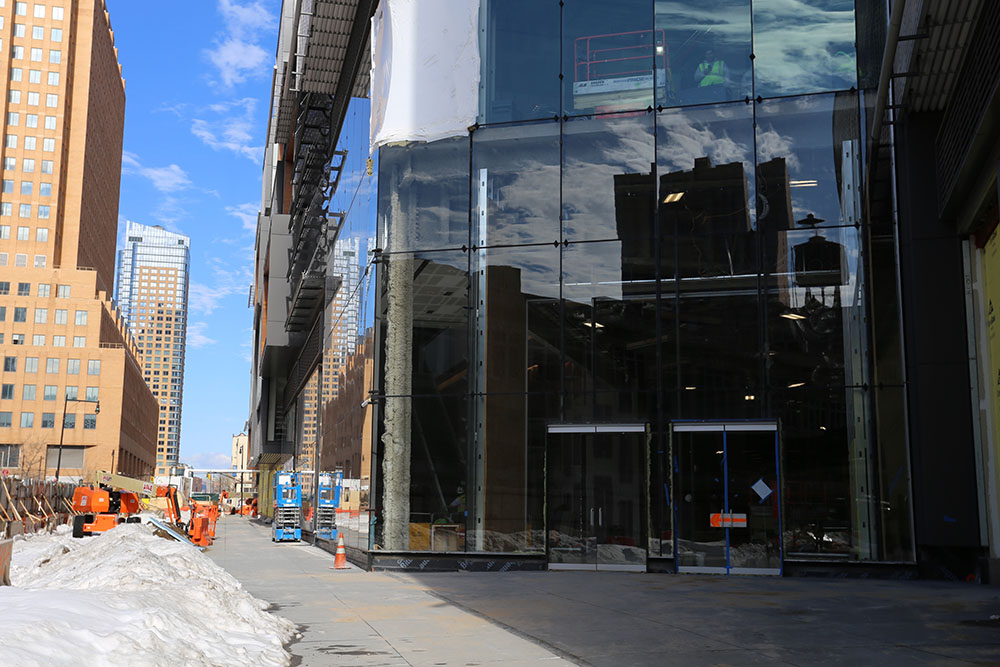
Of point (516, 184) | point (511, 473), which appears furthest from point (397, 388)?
point (516, 184)

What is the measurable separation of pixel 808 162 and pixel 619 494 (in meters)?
8.61

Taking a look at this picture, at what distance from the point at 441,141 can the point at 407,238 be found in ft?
8.49

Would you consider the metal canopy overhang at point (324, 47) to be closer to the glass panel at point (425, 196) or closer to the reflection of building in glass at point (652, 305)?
the glass panel at point (425, 196)

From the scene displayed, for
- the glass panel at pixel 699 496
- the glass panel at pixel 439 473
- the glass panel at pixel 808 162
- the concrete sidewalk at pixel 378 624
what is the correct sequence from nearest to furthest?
1. the concrete sidewalk at pixel 378 624
2. the glass panel at pixel 699 496
3. the glass panel at pixel 808 162
4. the glass panel at pixel 439 473

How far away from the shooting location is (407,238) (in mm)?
24234

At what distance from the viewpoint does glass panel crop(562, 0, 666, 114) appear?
22.9 meters

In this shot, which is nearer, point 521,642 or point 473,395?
point 521,642

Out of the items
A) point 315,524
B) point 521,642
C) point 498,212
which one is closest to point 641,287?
point 498,212

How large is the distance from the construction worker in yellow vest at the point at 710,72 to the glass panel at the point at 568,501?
345 inches

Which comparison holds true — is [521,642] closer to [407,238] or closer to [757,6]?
[407,238]

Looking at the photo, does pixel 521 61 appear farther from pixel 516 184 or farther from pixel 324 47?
pixel 324 47

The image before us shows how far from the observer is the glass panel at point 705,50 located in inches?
874

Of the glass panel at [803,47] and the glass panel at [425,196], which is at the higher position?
the glass panel at [803,47]

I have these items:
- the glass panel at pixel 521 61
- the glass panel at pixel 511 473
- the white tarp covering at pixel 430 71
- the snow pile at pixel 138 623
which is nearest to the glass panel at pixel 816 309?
the glass panel at pixel 511 473
